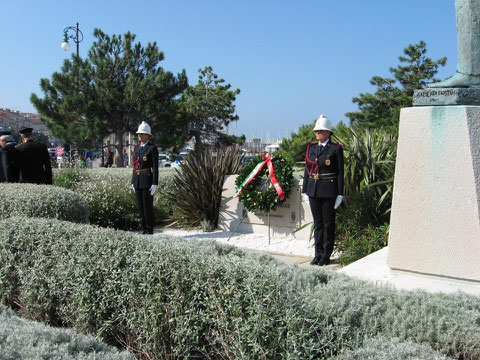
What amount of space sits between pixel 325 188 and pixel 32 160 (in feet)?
16.1

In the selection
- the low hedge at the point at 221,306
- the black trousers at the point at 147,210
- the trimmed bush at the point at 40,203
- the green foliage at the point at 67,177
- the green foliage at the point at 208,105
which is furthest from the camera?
the green foliage at the point at 208,105

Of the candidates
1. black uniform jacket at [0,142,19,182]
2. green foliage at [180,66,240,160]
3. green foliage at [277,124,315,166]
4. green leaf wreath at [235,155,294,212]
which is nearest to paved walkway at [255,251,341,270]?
green leaf wreath at [235,155,294,212]

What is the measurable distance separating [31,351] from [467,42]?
12.4 feet

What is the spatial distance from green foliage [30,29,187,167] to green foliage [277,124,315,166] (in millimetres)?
12955

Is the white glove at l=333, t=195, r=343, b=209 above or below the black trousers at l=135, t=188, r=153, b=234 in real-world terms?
above

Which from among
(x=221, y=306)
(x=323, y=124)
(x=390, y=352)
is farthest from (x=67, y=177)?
(x=390, y=352)

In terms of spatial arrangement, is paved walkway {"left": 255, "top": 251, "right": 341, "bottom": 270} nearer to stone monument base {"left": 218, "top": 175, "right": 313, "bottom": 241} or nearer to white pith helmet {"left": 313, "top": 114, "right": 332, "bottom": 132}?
stone monument base {"left": 218, "top": 175, "right": 313, "bottom": 241}

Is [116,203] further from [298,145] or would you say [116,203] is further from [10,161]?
[298,145]

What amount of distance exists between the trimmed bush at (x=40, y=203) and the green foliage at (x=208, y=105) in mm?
24610

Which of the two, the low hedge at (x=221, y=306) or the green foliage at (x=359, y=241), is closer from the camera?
the low hedge at (x=221, y=306)

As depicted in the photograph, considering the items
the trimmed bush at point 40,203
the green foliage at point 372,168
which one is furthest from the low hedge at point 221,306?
the green foliage at point 372,168

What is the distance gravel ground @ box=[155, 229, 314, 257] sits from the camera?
7336mm

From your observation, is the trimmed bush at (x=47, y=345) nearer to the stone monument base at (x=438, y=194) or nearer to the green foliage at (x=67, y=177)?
the stone monument base at (x=438, y=194)

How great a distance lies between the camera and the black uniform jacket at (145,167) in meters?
8.41
